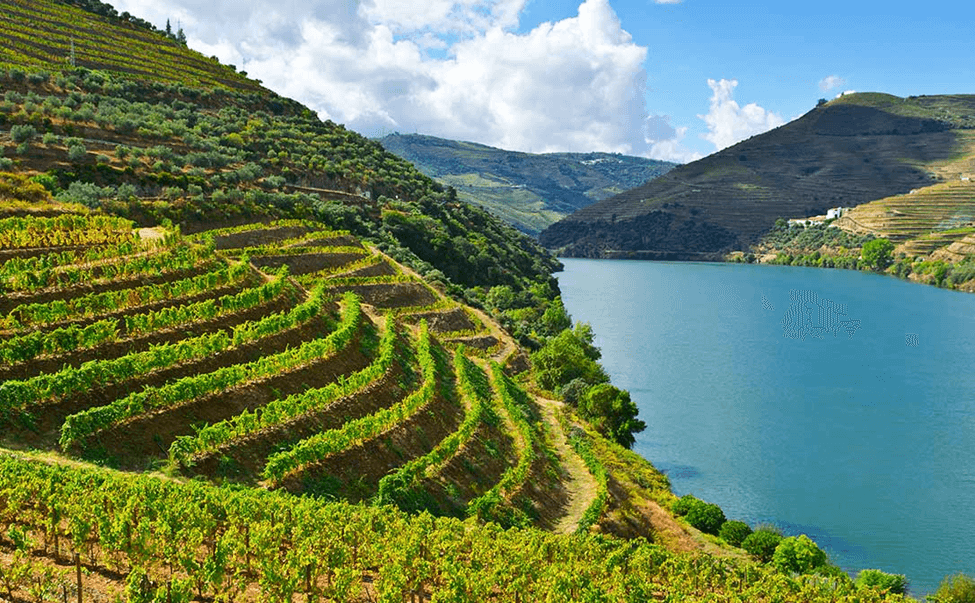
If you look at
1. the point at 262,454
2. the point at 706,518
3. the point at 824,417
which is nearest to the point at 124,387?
the point at 262,454

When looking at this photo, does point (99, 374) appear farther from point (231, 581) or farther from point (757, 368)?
point (757, 368)

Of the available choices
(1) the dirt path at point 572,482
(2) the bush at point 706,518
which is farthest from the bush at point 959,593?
(1) the dirt path at point 572,482

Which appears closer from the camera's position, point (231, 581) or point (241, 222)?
point (231, 581)

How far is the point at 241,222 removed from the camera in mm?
76250

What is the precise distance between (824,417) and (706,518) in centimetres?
4077

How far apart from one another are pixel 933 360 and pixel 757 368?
28.1 metres

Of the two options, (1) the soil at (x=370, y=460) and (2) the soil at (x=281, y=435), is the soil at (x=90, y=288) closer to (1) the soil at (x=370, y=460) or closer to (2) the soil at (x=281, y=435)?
(2) the soil at (x=281, y=435)

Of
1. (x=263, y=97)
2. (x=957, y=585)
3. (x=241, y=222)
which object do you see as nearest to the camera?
(x=957, y=585)

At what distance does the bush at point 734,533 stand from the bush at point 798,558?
3.33m

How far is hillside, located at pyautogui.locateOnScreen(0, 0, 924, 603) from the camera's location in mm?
21078

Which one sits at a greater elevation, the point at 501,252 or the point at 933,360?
the point at 501,252

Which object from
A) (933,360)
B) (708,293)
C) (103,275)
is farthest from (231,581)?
(708,293)

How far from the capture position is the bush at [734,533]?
4262 centimetres

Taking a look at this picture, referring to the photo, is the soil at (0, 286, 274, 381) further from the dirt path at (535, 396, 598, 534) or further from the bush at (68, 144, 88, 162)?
the bush at (68, 144, 88, 162)
